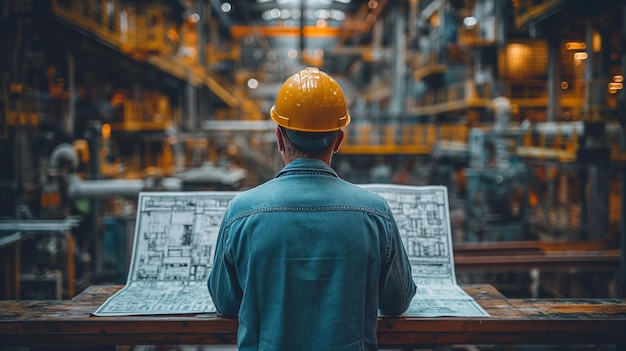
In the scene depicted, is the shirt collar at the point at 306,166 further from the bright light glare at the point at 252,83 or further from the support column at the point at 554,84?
the bright light glare at the point at 252,83

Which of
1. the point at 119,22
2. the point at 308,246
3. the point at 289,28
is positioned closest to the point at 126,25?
the point at 119,22

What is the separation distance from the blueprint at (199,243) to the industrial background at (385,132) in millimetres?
1533

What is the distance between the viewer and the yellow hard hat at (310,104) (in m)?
2.06

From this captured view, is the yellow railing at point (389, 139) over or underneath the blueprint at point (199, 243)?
over

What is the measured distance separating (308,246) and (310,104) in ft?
1.84

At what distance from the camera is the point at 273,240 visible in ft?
6.43

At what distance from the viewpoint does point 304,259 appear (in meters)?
1.96

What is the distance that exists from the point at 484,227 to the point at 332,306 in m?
9.90

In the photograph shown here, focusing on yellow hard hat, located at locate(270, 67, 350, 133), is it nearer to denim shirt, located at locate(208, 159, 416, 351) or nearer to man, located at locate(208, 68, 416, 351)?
man, located at locate(208, 68, 416, 351)

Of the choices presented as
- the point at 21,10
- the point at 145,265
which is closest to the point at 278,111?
the point at 145,265

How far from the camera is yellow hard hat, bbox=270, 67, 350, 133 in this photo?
2.06 meters

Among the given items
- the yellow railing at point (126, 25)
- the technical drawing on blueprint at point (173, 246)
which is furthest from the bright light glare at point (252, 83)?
the technical drawing on blueprint at point (173, 246)

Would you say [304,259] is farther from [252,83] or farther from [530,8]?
[252,83]

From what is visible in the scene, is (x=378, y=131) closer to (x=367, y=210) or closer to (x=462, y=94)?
(x=462, y=94)
